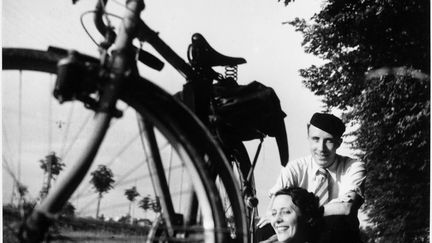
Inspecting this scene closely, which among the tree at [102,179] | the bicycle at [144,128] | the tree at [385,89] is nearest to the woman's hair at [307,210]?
the bicycle at [144,128]

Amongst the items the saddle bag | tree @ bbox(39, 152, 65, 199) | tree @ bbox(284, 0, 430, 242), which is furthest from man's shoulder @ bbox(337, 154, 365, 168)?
tree @ bbox(39, 152, 65, 199)

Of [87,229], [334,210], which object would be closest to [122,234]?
[87,229]

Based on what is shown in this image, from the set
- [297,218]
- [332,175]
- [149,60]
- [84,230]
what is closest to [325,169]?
[332,175]

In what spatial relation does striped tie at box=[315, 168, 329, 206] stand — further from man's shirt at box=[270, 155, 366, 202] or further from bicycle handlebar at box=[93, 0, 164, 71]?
bicycle handlebar at box=[93, 0, 164, 71]

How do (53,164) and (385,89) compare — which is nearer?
(53,164)

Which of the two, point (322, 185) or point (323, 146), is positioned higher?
point (323, 146)

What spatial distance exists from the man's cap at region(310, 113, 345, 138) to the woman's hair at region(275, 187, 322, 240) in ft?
1.11

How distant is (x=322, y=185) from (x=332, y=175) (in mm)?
67

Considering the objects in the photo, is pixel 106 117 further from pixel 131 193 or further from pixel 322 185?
pixel 322 185

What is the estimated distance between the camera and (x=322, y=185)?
1929 mm

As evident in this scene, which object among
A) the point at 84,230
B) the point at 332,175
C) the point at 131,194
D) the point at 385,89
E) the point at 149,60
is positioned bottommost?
the point at 84,230

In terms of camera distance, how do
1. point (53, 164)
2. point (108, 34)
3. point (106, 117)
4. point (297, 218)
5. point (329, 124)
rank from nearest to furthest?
point (106, 117), point (108, 34), point (53, 164), point (297, 218), point (329, 124)

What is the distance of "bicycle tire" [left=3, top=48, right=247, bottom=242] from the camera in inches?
43.4

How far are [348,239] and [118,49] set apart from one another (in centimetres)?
117
